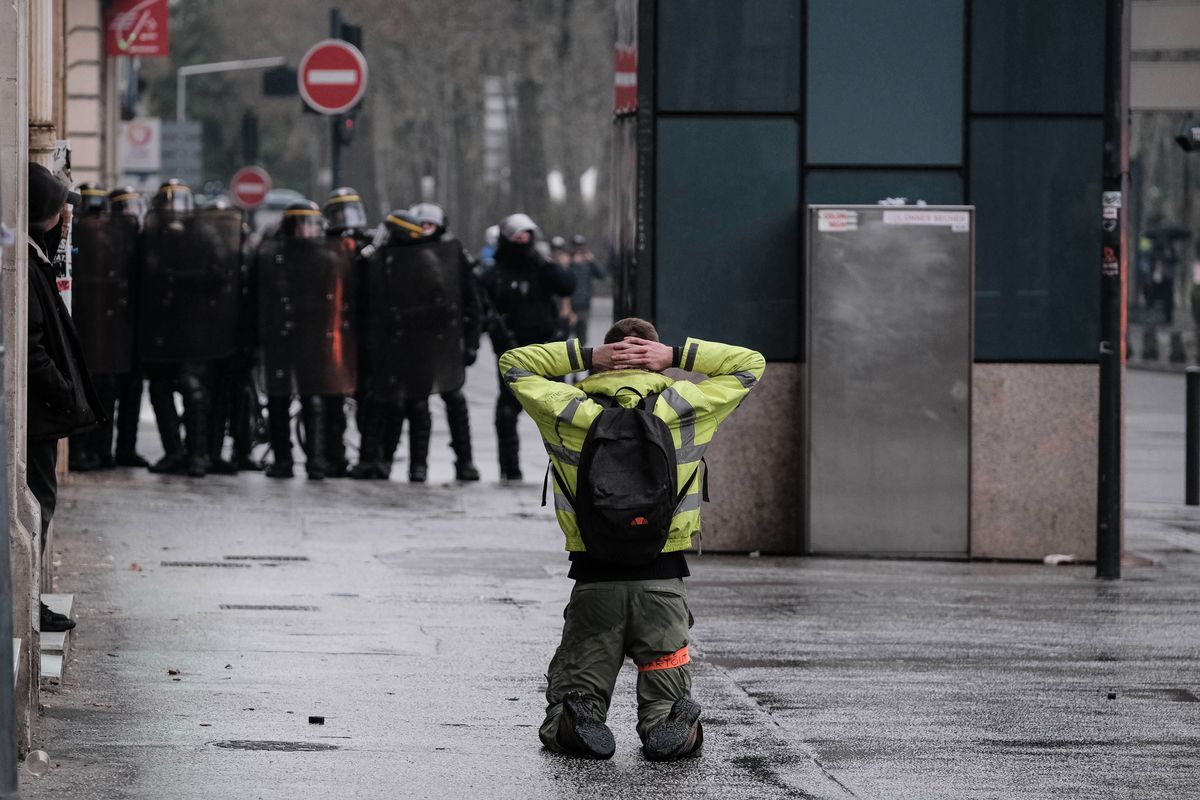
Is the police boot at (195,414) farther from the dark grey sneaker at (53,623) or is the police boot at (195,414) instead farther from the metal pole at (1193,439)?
the dark grey sneaker at (53,623)

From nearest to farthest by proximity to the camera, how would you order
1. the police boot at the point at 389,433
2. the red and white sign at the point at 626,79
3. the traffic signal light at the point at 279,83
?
the red and white sign at the point at 626,79, the police boot at the point at 389,433, the traffic signal light at the point at 279,83

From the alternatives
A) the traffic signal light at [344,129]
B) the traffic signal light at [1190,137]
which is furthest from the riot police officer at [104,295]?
the traffic signal light at [1190,137]

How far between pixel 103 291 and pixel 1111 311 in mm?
7420

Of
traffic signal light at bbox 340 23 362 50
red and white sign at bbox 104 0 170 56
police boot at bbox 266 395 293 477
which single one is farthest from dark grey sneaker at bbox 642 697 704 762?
red and white sign at bbox 104 0 170 56

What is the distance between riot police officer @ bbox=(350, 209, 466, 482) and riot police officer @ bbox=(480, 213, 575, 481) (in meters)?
Answer: 0.68

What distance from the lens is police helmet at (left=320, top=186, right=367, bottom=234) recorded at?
672 inches

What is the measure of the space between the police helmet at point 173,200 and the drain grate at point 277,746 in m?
9.70

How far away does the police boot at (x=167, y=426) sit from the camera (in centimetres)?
1692

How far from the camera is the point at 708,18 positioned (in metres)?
13.1

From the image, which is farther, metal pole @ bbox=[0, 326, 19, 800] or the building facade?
the building facade

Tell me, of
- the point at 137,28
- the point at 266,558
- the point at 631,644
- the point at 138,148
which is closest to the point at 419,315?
the point at 266,558

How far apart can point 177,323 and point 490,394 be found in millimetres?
12438

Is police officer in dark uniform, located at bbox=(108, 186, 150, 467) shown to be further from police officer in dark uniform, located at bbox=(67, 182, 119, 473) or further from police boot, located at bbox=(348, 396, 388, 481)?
police boot, located at bbox=(348, 396, 388, 481)

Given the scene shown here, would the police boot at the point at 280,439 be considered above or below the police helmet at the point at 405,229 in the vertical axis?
below
